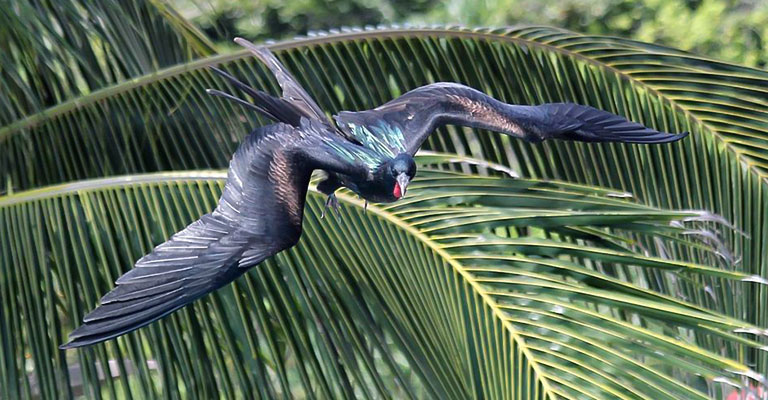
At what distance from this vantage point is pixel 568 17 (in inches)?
226

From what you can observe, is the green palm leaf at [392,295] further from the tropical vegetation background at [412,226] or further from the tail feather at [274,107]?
the tail feather at [274,107]

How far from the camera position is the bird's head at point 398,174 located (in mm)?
704

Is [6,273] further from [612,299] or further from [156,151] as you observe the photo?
[612,299]

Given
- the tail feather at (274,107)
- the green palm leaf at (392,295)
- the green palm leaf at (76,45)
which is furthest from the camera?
the green palm leaf at (76,45)

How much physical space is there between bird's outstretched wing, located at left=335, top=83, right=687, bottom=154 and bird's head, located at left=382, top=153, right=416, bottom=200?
24 millimetres

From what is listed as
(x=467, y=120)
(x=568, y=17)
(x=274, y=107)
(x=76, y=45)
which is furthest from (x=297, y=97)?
(x=568, y=17)

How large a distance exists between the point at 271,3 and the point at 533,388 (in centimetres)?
474

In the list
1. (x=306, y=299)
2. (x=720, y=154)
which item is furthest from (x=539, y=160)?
(x=306, y=299)

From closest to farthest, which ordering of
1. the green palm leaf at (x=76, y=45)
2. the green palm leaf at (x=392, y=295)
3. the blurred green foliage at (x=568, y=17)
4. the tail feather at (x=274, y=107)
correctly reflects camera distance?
the tail feather at (x=274, y=107) → the green palm leaf at (x=392, y=295) → the green palm leaf at (x=76, y=45) → the blurred green foliage at (x=568, y=17)

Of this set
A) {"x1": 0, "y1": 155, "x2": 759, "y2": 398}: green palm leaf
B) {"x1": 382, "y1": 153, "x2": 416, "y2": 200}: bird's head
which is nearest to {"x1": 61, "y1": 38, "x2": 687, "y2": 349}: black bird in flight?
{"x1": 382, "y1": 153, "x2": 416, "y2": 200}: bird's head

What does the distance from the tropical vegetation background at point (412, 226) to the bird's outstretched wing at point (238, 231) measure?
52cm

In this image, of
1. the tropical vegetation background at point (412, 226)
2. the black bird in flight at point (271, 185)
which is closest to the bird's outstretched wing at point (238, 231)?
the black bird in flight at point (271, 185)

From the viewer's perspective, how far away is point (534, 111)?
94cm

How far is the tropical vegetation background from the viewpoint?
4.10ft
